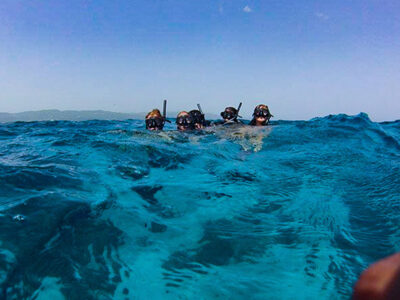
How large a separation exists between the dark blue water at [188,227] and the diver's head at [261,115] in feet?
27.0

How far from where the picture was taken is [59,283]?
2.80 metres

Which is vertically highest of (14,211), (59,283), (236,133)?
(236,133)

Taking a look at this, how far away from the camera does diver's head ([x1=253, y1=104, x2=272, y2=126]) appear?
15.6 m

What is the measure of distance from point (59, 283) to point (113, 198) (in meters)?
2.14

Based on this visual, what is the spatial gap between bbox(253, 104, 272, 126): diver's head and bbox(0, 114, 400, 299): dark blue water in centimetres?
822

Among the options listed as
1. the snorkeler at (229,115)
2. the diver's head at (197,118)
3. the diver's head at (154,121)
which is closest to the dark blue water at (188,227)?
the diver's head at (154,121)

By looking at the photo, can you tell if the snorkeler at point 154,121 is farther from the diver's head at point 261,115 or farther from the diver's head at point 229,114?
the diver's head at point 261,115

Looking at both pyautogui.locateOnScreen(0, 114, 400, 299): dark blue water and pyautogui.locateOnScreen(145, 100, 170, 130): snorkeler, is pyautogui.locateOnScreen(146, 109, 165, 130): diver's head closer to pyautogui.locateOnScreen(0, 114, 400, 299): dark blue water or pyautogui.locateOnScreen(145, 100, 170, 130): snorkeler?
pyautogui.locateOnScreen(145, 100, 170, 130): snorkeler

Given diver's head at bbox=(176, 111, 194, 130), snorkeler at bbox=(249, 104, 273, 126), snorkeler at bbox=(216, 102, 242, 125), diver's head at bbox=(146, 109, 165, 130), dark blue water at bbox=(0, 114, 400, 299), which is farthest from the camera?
snorkeler at bbox=(216, 102, 242, 125)

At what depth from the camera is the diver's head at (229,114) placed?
17500 mm

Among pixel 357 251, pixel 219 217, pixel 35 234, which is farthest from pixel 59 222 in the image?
pixel 357 251

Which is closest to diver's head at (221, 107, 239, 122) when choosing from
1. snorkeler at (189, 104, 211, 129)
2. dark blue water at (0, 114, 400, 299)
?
snorkeler at (189, 104, 211, 129)

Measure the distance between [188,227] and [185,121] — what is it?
11030mm

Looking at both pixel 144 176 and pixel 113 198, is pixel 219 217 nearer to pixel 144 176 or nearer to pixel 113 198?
pixel 113 198
